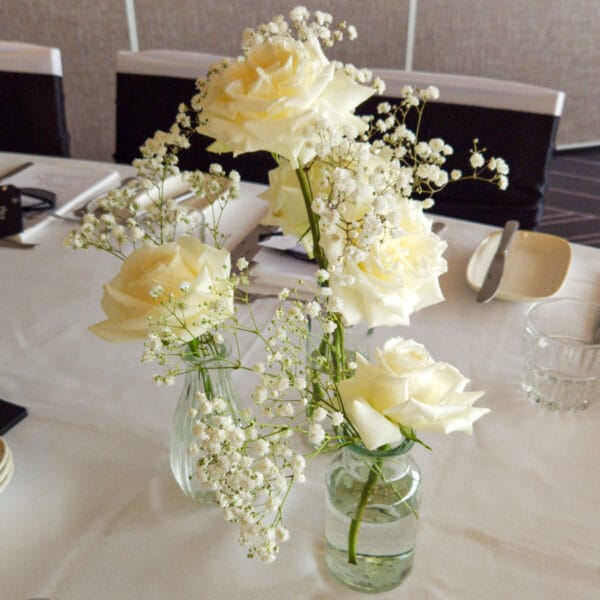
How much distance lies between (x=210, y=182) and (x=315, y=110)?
0.57 ft

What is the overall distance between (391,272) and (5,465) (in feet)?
1.76

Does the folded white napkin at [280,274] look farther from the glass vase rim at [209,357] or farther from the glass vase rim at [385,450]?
the glass vase rim at [385,450]

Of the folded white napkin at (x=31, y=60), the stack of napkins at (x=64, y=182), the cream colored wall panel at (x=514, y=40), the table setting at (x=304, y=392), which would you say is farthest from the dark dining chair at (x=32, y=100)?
the cream colored wall panel at (x=514, y=40)

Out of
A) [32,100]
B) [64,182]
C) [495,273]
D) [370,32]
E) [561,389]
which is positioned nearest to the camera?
[561,389]

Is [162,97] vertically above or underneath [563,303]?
above

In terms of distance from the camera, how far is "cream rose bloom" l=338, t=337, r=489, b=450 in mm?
560

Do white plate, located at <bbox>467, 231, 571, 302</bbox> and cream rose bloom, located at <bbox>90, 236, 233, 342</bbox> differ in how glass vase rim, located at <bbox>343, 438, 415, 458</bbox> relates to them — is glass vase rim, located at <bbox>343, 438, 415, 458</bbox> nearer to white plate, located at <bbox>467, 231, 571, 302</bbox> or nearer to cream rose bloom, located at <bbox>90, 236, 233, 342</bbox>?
cream rose bloom, located at <bbox>90, 236, 233, 342</bbox>

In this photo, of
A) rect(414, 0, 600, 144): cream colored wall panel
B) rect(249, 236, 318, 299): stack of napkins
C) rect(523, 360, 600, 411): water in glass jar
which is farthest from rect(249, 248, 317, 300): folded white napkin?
rect(414, 0, 600, 144): cream colored wall panel

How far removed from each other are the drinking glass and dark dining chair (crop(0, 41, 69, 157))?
1437 millimetres

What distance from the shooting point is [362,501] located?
2.22 feet

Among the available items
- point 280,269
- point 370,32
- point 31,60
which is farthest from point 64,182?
point 370,32

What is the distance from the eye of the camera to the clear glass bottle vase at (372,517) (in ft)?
2.22

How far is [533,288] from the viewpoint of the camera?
1.22 metres

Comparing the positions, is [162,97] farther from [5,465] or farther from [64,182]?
[5,465]
